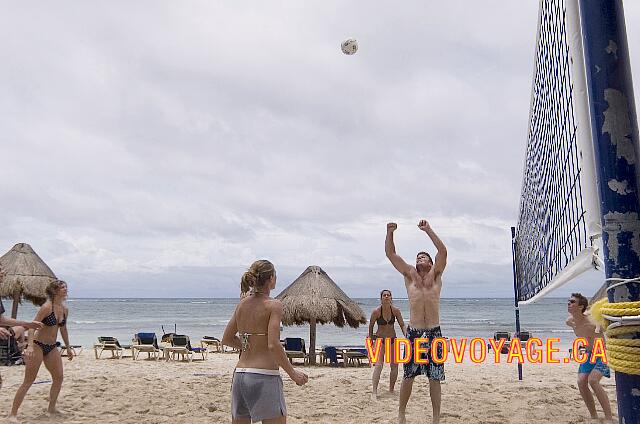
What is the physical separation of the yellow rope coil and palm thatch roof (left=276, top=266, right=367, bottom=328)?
1149 cm

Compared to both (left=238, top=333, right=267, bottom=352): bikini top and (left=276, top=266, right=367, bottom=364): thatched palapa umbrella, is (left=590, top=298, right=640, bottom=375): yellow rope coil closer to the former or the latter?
(left=238, top=333, right=267, bottom=352): bikini top

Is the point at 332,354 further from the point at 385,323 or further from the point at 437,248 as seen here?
the point at 437,248

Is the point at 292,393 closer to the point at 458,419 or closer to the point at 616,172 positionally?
the point at 458,419

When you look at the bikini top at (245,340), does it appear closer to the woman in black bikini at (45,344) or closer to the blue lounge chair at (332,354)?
the woman in black bikini at (45,344)

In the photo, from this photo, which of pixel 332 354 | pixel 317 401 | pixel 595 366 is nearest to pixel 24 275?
pixel 332 354

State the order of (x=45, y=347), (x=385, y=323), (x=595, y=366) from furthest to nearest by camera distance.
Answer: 1. (x=385, y=323)
2. (x=45, y=347)
3. (x=595, y=366)

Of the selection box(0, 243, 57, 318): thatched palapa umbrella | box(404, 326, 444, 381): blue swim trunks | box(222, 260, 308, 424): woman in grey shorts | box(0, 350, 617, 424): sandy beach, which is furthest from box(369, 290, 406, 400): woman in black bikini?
box(0, 243, 57, 318): thatched palapa umbrella

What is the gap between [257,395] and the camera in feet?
10.4

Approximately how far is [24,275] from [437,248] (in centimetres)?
1164

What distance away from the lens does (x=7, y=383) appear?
8.30 m

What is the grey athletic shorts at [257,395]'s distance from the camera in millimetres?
3154

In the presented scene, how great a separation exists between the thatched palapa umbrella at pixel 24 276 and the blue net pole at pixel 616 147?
13.1 meters

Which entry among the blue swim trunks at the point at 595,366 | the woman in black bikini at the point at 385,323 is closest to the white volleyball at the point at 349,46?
the woman in black bikini at the point at 385,323

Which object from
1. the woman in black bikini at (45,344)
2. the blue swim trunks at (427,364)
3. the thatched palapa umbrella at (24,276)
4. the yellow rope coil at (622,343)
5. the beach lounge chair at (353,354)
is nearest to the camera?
the yellow rope coil at (622,343)
